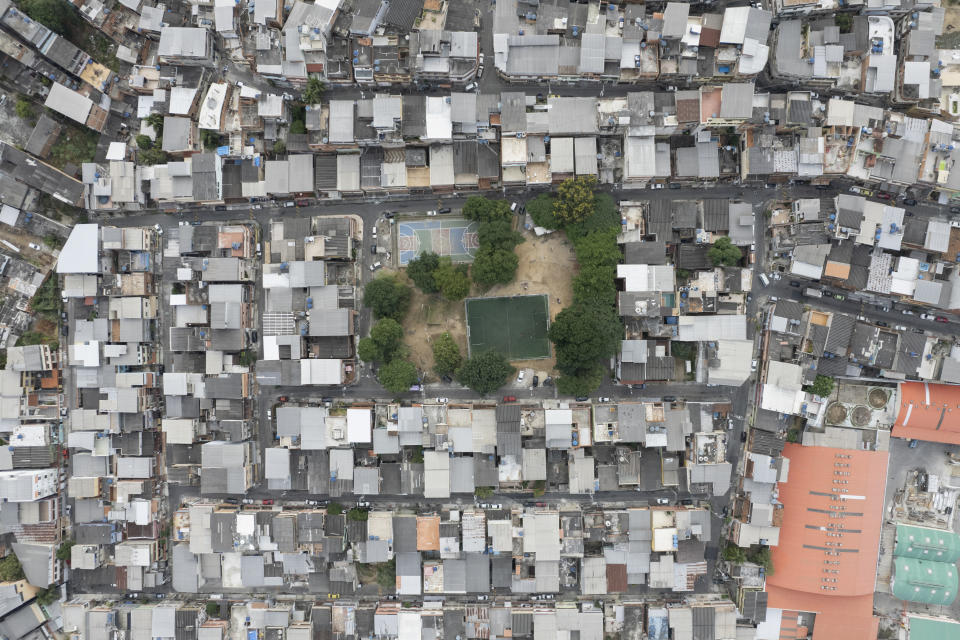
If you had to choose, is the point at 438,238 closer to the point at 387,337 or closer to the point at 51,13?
the point at 387,337

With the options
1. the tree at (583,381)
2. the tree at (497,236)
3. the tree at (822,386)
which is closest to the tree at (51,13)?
the tree at (497,236)

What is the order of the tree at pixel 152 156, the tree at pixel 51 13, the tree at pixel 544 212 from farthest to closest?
the tree at pixel 152 156, the tree at pixel 51 13, the tree at pixel 544 212

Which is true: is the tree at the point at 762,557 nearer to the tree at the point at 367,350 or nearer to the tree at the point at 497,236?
the tree at the point at 497,236

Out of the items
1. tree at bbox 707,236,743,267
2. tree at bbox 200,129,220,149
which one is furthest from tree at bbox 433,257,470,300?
tree at bbox 200,129,220,149

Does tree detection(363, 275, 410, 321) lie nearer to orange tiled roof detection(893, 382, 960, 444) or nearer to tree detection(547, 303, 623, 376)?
tree detection(547, 303, 623, 376)

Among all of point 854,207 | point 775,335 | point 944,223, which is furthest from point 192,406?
point 944,223

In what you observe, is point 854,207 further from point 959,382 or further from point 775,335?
point 959,382
